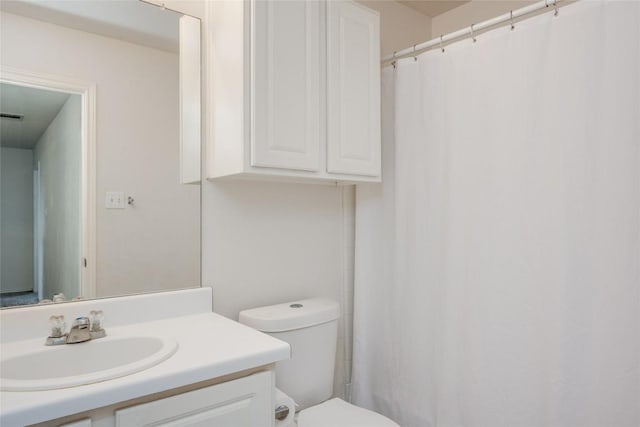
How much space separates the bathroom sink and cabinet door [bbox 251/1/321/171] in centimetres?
67

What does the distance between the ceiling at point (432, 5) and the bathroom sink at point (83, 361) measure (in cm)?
211

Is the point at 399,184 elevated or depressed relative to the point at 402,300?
elevated

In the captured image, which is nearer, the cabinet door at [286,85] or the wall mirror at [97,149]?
the wall mirror at [97,149]

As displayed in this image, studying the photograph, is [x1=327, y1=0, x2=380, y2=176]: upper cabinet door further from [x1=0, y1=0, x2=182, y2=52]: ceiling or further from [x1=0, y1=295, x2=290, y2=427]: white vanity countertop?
[x1=0, y1=295, x2=290, y2=427]: white vanity countertop

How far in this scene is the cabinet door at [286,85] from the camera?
1.40m

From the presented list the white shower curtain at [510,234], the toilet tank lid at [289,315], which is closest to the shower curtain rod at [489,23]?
the white shower curtain at [510,234]

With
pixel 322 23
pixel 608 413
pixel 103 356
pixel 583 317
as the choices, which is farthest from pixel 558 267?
pixel 103 356

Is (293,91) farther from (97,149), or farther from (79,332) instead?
(79,332)

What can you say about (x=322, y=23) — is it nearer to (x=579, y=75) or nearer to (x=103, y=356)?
(x=579, y=75)

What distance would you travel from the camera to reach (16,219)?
1.26m

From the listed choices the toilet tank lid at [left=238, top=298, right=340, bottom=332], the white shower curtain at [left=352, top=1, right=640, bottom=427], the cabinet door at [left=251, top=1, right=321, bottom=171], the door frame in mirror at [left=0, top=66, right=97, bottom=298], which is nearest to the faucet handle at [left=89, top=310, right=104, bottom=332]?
the door frame in mirror at [left=0, top=66, right=97, bottom=298]

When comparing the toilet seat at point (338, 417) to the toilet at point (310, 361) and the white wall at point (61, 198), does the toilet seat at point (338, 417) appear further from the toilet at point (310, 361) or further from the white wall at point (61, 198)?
the white wall at point (61, 198)

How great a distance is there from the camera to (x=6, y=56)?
123cm

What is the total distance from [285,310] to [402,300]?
0.59 metres
